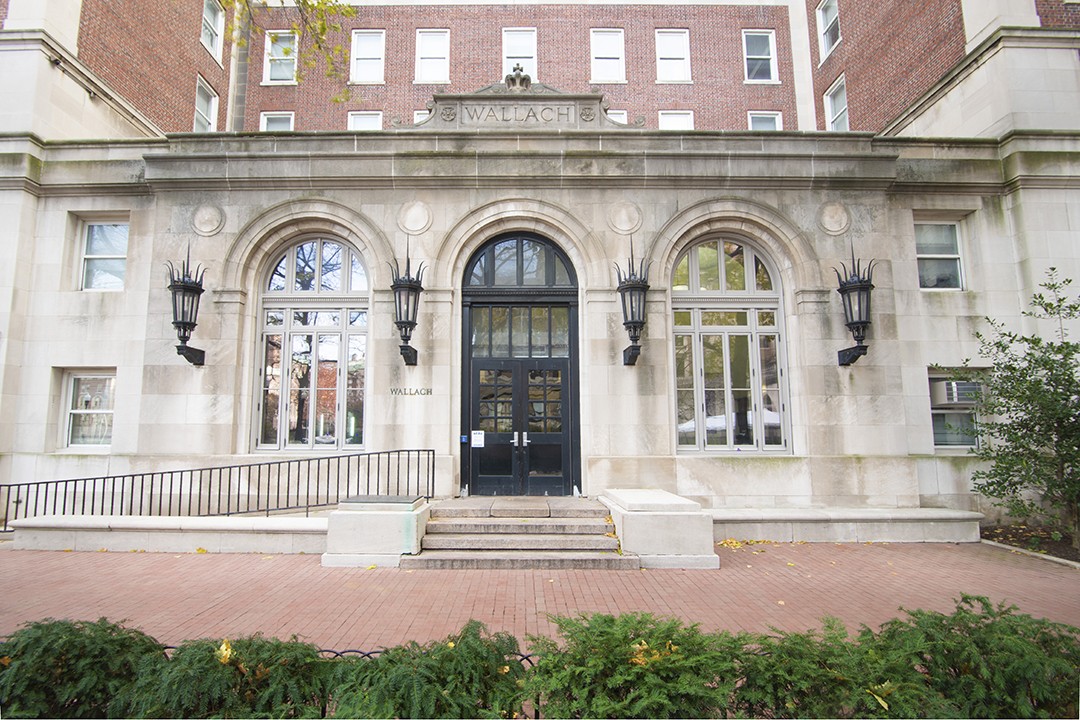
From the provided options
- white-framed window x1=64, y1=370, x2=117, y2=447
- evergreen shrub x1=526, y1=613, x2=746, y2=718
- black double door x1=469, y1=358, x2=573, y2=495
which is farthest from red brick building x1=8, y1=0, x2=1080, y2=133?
evergreen shrub x1=526, y1=613, x2=746, y2=718

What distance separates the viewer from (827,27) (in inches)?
776

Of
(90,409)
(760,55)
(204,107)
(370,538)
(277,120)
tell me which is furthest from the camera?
(760,55)

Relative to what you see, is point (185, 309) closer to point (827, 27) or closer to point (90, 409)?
point (90, 409)

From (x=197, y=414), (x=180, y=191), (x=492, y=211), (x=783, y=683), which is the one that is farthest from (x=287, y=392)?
(x=783, y=683)

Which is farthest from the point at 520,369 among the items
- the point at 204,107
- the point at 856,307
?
the point at 204,107

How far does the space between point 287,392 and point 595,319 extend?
21.6 ft

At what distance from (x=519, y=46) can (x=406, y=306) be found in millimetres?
16923

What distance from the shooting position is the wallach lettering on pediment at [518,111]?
1175 centimetres

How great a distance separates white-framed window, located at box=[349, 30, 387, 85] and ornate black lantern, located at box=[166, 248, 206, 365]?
581 inches

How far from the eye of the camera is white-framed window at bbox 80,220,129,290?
12039 mm

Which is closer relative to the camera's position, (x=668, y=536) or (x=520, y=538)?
(x=668, y=536)

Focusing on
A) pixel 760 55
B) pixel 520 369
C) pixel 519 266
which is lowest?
pixel 520 369

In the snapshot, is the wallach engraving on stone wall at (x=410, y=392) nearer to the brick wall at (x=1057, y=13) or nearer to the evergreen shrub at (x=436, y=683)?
the evergreen shrub at (x=436, y=683)

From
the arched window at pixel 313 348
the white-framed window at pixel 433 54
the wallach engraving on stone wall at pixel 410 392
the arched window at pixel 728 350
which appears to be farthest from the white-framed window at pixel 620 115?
the wallach engraving on stone wall at pixel 410 392
